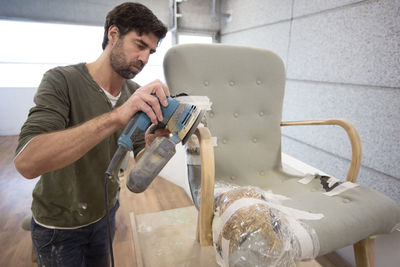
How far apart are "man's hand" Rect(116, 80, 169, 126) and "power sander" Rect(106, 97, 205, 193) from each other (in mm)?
15

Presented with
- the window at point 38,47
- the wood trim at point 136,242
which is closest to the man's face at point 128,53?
the wood trim at point 136,242

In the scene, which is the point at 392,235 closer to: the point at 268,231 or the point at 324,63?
the point at 268,231

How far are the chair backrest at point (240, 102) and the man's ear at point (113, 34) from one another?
0.31 m

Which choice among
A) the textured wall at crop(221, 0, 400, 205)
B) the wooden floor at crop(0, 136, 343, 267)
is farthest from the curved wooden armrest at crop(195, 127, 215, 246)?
the textured wall at crop(221, 0, 400, 205)

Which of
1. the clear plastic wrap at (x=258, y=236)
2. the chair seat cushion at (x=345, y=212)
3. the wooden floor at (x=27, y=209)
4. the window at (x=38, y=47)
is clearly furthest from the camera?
→ the window at (x=38, y=47)

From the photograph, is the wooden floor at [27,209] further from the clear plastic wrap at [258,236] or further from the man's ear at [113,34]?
the man's ear at [113,34]

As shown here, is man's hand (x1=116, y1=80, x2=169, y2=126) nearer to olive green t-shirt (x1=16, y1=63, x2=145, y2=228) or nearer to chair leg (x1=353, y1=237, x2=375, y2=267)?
olive green t-shirt (x1=16, y1=63, x2=145, y2=228)

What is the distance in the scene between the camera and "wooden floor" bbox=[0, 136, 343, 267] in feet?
4.09

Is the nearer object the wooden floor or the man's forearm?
the man's forearm

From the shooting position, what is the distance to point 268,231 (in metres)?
0.56

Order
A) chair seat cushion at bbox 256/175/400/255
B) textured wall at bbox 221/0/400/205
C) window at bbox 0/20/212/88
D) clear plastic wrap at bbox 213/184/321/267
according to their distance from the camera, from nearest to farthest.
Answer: clear plastic wrap at bbox 213/184/321/267
chair seat cushion at bbox 256/175/400/255
textured wall at bbox 221/0/400/205
window at bbox 0/20/212/88

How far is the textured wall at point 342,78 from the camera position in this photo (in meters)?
1.14

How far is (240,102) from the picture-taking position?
1123 millimetres

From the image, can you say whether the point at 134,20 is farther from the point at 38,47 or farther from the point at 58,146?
the point at 38,47
